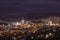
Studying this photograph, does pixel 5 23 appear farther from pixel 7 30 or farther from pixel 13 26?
pixel 7 30

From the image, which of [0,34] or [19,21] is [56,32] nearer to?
[0,34]

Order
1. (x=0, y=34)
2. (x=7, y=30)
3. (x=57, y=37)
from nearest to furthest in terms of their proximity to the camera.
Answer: (x=57, y=37)
(x=0, y=34)
(x=7, y=30)

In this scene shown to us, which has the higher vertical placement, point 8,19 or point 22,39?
point 8,19

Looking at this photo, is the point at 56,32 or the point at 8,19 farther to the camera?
the point at 8,19

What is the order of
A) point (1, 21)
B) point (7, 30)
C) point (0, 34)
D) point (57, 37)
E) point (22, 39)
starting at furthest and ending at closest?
point (1, 21)
point (7, 30)
point (0, 34)
point (22, 39)
point (57, 37)

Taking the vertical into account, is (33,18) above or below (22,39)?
above

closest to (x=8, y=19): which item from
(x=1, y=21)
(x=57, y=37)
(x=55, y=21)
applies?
(x=1, y=21)

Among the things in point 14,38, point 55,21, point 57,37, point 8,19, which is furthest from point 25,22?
point 57,37

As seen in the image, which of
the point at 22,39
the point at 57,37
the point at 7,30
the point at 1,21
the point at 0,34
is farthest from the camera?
the point at 1,21

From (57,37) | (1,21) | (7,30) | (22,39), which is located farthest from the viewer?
(1,21)
